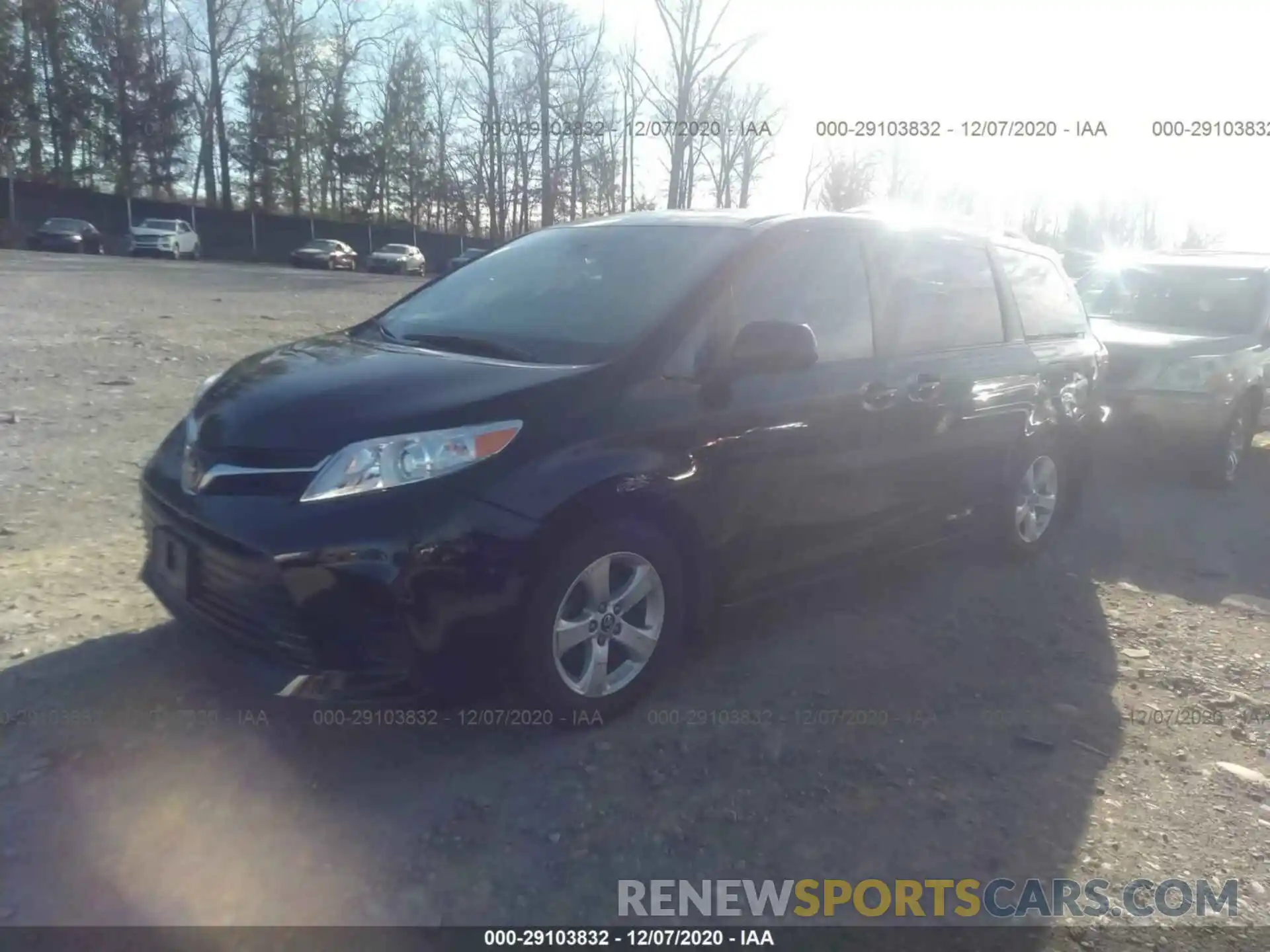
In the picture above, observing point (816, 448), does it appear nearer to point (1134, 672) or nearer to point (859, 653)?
point (859, 653)

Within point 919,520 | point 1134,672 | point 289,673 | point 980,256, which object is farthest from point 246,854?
point 980,256

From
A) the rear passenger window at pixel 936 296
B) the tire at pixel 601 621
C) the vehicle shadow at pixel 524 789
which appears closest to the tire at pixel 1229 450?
the rear passenger window at pixel 936 296

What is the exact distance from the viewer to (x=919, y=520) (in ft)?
16.2

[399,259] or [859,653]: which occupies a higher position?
[399,259]

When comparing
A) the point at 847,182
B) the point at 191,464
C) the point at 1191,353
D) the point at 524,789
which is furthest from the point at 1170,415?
the point at 847,182

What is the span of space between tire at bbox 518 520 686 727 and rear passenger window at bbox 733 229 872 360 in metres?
0.99

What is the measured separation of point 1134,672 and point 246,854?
3549 mm

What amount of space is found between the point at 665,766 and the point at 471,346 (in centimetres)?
164

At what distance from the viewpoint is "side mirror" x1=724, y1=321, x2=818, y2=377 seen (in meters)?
3.84

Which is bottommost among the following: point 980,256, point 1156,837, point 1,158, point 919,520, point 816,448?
point 1156,837

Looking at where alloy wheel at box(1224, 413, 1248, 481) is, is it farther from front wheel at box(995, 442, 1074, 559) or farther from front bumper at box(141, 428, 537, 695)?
front bumper at box(141, 428, 537, 695)

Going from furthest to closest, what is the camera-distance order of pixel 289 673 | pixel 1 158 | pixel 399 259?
pixel 399 259, pixel 1 158, pixel 289 673

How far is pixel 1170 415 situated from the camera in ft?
26.4

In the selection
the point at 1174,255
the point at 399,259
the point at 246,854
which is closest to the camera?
the point at 246,854
